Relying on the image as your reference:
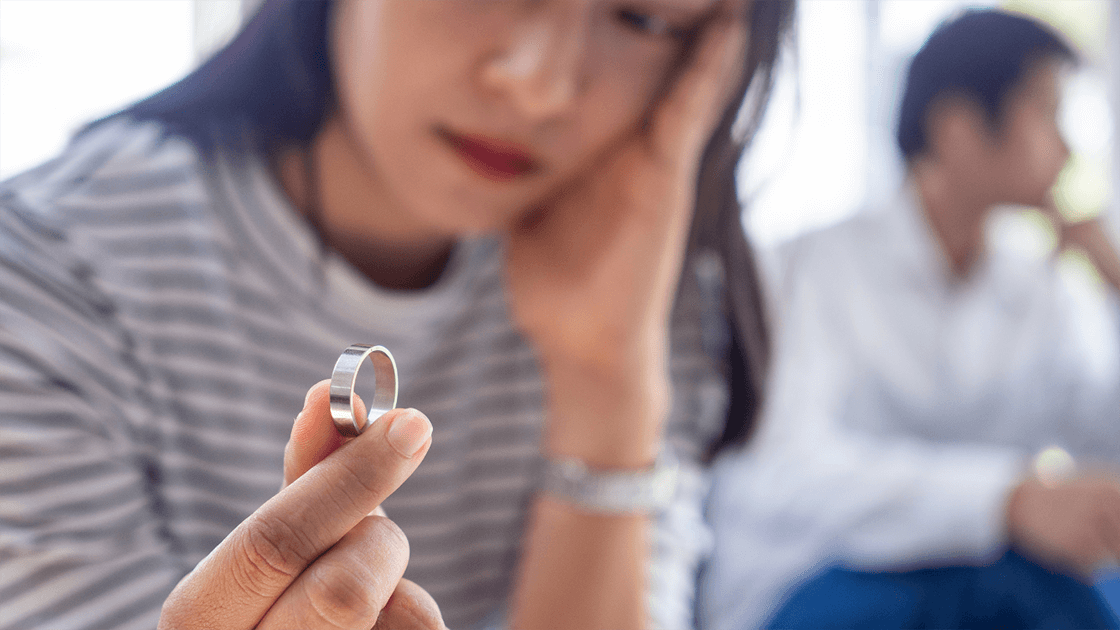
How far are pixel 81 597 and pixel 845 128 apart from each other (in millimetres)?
1682

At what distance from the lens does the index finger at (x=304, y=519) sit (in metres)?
0.20

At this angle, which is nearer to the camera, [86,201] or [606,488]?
[86,201]

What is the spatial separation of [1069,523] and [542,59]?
28.1 inches

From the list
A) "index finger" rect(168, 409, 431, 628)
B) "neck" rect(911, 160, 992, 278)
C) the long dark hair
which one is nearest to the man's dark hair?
"neck" rect(911, 160, 992, 278)

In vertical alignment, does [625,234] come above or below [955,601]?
above

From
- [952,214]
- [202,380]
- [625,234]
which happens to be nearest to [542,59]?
[625,234]

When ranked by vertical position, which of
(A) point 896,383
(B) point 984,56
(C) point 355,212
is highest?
(C) point 355,212

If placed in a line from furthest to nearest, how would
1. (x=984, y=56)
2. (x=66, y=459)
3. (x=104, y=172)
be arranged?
(x=984, y=56)
(x=104, y=172)
(x=66, y=459)

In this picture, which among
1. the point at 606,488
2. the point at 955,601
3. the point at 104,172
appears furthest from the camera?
the point at 955,601

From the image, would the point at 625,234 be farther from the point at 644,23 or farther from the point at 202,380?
the point at 202,380

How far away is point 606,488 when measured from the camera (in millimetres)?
550

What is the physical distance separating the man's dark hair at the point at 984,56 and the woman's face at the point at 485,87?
85 centimetres

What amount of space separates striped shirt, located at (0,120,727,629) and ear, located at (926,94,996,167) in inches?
30.1

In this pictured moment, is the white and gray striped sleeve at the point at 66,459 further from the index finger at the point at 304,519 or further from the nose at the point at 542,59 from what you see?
the nose at the point at 542,59
